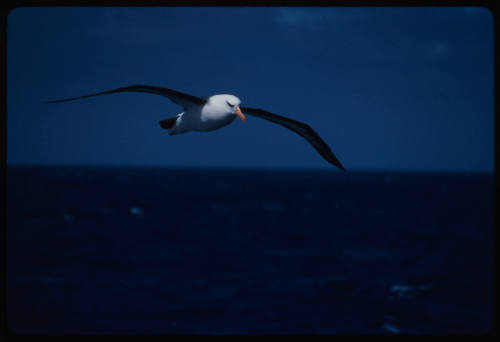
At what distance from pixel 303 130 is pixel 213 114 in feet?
6.21

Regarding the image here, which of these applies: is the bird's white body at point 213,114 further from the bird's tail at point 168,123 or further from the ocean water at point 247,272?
the ocean water at point 247,272

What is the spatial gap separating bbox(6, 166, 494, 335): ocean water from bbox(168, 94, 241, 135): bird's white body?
93.3 feet

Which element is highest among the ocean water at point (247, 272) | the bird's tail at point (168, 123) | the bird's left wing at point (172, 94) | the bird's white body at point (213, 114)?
the ocean water at point (247, 272)

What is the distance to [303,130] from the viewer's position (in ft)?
19.7

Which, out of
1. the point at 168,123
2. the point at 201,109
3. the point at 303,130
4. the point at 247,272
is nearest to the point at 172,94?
the point at 201,109

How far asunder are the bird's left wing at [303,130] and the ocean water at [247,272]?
26989mm

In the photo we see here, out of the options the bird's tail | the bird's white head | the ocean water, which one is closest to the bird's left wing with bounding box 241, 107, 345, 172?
the bird's tail

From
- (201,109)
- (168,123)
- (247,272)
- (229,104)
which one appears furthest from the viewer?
(247,272)

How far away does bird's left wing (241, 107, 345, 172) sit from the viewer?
18.3 ft

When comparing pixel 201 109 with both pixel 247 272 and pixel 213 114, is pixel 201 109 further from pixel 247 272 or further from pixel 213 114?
pixel 247 272

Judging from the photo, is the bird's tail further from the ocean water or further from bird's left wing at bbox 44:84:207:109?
the ocean water

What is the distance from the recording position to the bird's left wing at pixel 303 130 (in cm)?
557

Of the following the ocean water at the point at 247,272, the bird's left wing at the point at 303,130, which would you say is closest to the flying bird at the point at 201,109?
the bird's left wing at the point at 303,130
